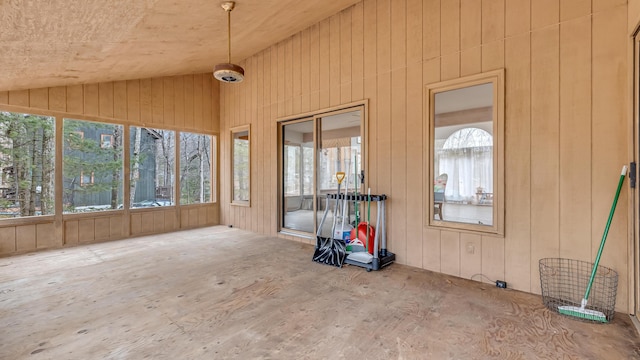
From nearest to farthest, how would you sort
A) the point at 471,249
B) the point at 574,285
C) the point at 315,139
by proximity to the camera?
the point at 574,285
the point at 471,249
the point at 315,139

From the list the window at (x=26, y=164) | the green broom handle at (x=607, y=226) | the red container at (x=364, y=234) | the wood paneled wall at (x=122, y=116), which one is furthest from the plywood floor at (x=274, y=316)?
the window at (x=26, y=164)

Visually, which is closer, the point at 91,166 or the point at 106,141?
the point at 91,166

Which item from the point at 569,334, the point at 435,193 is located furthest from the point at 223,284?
the point at 569,334

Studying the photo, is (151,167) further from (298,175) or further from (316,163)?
(316,163)

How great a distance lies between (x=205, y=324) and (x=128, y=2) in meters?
2.86

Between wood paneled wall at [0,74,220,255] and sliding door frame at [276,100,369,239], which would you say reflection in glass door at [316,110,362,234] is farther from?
wood paneled wall at [0,74,220,255]

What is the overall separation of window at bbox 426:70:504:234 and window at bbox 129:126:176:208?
5.31m

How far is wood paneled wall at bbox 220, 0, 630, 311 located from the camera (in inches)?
102

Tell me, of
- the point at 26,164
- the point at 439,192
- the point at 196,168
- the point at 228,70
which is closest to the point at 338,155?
the point at 439,192

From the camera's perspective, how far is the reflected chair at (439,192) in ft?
11.7

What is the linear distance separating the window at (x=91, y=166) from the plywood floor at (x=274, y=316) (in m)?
1.52

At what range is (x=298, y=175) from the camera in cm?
531

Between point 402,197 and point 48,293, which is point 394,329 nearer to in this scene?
point 402,197

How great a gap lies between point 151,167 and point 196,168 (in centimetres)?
96
